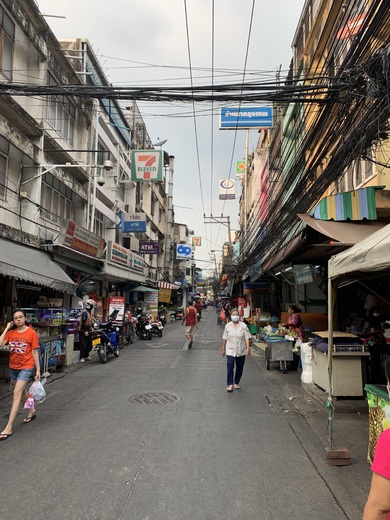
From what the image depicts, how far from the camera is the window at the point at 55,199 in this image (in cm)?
1404

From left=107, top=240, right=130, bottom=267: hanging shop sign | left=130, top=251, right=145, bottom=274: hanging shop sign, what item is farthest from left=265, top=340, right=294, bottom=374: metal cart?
left=130, top=251, right=145, bottom=274: hanging shop sign

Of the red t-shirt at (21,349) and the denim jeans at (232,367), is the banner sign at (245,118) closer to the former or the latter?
the denim jeans at (232,367)

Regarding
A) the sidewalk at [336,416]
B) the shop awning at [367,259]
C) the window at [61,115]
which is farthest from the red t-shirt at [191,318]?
the shop awning at [367,259]

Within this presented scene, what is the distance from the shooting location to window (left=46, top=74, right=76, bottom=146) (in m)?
14.0

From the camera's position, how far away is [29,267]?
28.6 feet

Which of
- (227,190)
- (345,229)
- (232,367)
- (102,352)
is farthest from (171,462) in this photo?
(227,190)

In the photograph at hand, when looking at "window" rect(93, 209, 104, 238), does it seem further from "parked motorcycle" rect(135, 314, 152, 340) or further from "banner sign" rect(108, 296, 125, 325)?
"banner sign" rect(108, 296, 125, 325)

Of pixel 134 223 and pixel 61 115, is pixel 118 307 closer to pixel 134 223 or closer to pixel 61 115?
pixel 134 223

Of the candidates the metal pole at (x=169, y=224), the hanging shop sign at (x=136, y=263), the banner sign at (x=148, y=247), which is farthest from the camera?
the metal pole at (x=169, y=224)

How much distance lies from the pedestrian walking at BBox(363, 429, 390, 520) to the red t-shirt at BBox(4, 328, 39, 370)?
5.04 m

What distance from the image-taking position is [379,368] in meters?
7.10

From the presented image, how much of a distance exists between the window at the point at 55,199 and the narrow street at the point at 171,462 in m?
8.53

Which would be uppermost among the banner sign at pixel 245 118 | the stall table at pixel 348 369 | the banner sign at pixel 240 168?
the banner sign at pixel 240 168

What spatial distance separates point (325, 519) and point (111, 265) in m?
16.4
